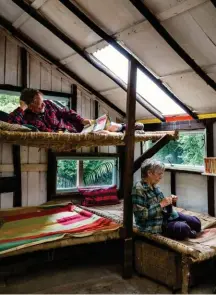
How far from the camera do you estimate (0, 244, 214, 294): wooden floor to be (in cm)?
289

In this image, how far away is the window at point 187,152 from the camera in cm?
446

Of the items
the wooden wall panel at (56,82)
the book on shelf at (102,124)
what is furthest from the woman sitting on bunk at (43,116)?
the wooden wall panel at (56,82)

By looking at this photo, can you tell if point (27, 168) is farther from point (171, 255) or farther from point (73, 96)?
point (171, 255)

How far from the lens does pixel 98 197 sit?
485 cm

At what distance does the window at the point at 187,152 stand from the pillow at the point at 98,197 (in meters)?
1.04

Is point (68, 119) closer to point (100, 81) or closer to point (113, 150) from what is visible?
point (100, 81)

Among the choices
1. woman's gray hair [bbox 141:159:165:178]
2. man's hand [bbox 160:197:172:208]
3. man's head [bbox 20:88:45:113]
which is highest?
man's head [bbox 20:88:45:113]

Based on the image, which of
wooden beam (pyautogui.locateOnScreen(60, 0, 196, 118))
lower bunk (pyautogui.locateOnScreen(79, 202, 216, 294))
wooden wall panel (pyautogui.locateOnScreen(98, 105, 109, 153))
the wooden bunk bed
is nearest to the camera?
the wooden bunk bed

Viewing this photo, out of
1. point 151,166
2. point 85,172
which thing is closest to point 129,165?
point 151,166

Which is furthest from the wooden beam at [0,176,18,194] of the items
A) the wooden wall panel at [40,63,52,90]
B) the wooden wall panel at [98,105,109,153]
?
the wooden wall panel at [98,105,109,153]

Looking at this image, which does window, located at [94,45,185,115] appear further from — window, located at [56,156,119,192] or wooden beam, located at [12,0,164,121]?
window, located at [56,156,119,192]

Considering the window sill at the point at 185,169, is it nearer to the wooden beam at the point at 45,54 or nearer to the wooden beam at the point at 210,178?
the wooden beam at the point at 210,178

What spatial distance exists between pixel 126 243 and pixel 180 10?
7.71ft

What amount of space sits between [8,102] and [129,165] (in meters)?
2.41
